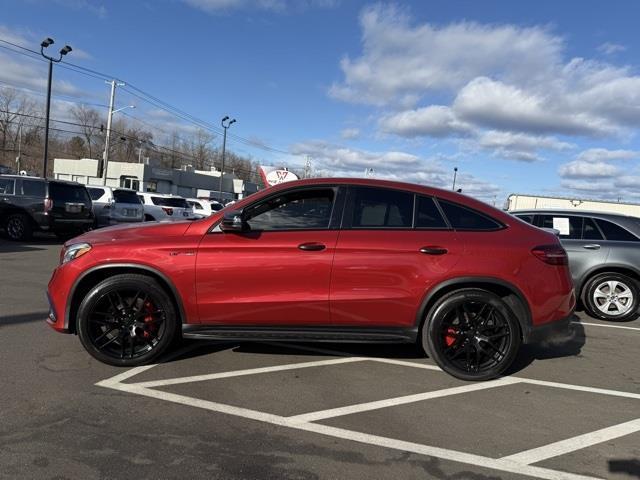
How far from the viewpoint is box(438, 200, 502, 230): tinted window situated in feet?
15.4

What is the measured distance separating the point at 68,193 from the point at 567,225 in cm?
1254

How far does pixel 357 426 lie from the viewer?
12.2 feet

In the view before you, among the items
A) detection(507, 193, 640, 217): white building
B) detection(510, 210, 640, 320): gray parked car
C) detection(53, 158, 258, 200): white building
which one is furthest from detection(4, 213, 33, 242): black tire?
detection(53, 158, 258, 200): white building

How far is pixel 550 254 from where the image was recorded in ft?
15.3

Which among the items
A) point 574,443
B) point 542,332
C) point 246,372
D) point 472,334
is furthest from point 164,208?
point 574,443

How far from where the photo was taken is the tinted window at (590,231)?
7.96 metres

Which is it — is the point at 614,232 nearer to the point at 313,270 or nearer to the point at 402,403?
the point at 402,403

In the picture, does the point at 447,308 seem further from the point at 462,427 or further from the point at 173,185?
the point at 173,185

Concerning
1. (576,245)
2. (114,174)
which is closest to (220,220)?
(576,245)

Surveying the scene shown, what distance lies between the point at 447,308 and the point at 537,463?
1530mm

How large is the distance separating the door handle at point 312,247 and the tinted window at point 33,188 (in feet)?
39.6

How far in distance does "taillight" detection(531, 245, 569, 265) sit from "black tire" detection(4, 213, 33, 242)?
1362 cm

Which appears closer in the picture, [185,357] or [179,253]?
[179,253]

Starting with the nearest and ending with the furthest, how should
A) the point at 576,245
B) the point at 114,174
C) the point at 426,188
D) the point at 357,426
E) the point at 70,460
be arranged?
1. the point at 70,460
2. the point at 357,426
3. the point at 426,188
4. the point at 576,245
5. the point at 114,174
